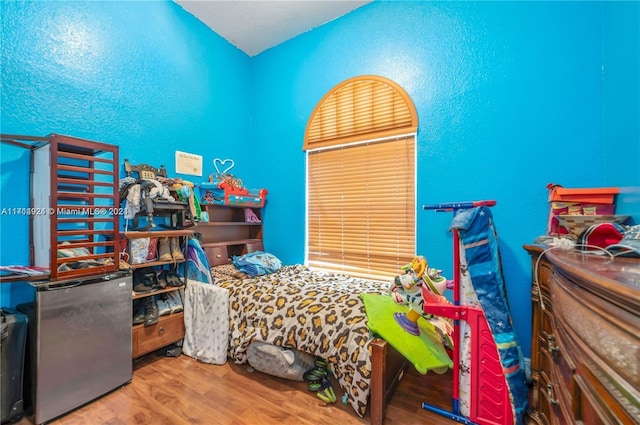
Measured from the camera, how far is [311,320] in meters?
1.74

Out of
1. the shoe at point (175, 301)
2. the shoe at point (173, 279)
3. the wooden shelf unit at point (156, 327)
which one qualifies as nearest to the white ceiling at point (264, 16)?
the wooden shelf unit at point (156, 327)

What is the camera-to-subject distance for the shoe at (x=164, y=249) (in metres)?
2.06

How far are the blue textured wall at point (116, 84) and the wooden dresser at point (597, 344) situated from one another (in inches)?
111

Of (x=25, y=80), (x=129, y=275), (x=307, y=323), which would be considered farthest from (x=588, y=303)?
(x=25, y=80)

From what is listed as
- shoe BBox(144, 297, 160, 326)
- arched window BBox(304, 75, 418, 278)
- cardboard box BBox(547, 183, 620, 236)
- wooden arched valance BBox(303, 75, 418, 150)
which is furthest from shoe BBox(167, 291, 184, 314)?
cardboard box BBox(547, 183, 620, 236)

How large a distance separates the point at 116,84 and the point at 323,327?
2643 millimetres

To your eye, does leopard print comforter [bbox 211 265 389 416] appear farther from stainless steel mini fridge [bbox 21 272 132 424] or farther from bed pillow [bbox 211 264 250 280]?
stainless steel mini fridge [bbox 21 272 132 424]

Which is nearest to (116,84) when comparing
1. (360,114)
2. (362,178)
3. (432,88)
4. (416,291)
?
(360,114)

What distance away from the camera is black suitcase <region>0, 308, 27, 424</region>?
1324 mm

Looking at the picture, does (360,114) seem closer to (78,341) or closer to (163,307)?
(163,307)

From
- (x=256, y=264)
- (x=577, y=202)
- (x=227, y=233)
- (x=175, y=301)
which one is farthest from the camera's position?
(x=227, y=233)

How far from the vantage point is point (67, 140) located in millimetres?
1513

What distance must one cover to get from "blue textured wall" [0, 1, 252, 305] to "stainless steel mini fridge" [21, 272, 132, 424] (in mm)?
529

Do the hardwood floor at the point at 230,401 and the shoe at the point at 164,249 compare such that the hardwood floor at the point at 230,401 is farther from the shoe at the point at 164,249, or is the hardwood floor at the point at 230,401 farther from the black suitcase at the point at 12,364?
the shoe at the point at 164,249
